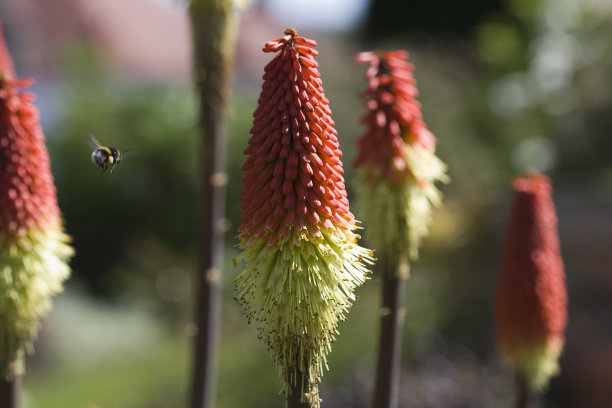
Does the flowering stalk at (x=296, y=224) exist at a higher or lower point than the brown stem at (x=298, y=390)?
higher

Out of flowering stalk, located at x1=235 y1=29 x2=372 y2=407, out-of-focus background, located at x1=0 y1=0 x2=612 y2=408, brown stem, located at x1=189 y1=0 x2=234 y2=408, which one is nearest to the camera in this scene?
flowering stalk, located at x1=235 y1=29 x2=372 y2=407

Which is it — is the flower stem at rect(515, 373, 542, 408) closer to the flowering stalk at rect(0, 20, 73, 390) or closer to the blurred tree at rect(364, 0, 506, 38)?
the flowering stalk at rect(0, 20, 73, 390)

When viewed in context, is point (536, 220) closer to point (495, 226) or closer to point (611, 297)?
point (611, 297)

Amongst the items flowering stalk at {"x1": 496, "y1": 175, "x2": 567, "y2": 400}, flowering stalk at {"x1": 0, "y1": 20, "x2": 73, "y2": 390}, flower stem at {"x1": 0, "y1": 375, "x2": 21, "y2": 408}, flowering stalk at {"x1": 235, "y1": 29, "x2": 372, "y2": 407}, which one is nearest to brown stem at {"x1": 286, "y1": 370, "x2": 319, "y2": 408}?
flowering stalk at {"x1": 235, "y1": 29, "x2": 372, "y2": 407}

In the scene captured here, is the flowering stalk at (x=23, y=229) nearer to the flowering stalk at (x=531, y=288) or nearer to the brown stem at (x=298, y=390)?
the brown stem at (x=298, y=390)

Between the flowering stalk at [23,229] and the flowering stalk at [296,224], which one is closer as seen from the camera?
the flowering stalk at [296,224]

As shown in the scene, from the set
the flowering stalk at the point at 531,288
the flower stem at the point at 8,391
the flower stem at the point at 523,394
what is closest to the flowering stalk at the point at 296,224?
the flower stem at the point at 8,391
